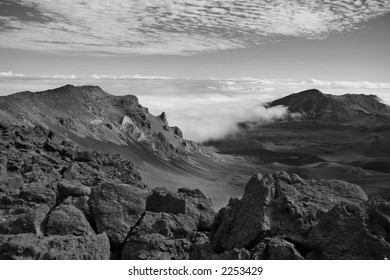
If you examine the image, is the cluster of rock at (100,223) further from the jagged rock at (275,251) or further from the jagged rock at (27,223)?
the jagged rock at (275,251)

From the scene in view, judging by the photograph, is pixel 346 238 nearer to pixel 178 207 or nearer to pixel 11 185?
pixel 178 207

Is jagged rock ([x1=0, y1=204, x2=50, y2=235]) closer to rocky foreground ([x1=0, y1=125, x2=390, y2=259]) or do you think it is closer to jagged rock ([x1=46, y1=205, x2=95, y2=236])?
rocky foreground ([x1=0, y1=125, x2=390, y2=259])

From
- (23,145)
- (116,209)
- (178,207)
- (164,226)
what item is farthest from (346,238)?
(23,145)

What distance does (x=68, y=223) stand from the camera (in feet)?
46.0

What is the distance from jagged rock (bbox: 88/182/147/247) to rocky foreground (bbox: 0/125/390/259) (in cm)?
4

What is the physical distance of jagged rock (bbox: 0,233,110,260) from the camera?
11648mm

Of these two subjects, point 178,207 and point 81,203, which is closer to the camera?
point 81,203

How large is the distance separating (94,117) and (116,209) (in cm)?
11502

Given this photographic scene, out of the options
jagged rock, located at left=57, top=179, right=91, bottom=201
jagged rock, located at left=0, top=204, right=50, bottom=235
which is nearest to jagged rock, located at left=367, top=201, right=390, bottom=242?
jagged rock, located at left=0, top=204, right=50, bottom=235

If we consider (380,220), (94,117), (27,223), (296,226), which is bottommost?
(94,117)

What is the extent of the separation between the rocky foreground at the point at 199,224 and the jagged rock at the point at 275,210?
0.03 metres

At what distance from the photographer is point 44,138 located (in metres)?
58.3

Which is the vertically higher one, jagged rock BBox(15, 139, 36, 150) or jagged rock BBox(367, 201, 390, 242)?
jagged rock BBox(367, 201, 390, 242)

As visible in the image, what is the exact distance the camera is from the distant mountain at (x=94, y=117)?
316 ft
